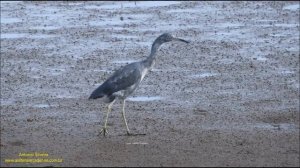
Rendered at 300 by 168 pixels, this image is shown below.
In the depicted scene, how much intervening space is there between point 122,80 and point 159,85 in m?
2.93

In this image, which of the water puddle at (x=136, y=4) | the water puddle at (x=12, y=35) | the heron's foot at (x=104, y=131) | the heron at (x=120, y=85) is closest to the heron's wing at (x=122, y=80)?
the heron at (x=120, y=85)

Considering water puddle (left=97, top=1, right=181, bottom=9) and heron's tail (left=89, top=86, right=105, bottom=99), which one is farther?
water puddle (left=97, top=1, right=181, bottom=9)

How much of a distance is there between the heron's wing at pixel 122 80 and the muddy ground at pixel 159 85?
655mm

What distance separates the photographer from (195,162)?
383 inches

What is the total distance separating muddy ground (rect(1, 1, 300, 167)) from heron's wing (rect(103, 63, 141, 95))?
655 mm

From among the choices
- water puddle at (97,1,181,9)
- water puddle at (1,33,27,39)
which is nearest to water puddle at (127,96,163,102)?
water puddle at (1,33,27,39)

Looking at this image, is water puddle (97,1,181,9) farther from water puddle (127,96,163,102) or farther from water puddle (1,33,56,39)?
water puddle (127,96,163,102)

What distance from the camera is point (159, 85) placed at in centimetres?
1426

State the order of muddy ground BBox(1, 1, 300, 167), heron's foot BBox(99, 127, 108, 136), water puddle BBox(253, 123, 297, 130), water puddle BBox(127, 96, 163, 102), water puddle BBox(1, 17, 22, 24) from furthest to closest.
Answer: water puddle BBox(1, 17, 22, 24) < water puddle BBox(127, 96, 163, 102) < water puddle BBox(253, 123, 297, 130) < heron's foot BBox(99, 127, 108, 136) < muddy ground BBox(1, 1, 300, 167)

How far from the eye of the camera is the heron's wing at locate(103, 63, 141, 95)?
11352 millimetres

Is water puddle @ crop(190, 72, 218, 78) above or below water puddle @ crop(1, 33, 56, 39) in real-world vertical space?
above

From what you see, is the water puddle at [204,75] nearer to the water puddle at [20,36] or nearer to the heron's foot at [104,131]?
the heron's foot at [104,131]

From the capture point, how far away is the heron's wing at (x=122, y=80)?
447 inches

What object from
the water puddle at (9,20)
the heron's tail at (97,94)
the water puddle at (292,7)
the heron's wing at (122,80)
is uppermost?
the heron's wing at (122,80)
